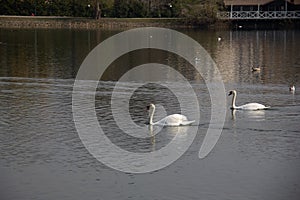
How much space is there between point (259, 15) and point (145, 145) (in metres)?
69.5

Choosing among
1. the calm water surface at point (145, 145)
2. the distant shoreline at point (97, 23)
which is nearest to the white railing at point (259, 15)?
A: the distant shoreline at point (97, 23)

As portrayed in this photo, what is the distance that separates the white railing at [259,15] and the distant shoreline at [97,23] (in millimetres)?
1185

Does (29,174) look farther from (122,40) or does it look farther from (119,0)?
(119,0)

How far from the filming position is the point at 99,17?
86375mm

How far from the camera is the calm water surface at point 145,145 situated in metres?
13.6

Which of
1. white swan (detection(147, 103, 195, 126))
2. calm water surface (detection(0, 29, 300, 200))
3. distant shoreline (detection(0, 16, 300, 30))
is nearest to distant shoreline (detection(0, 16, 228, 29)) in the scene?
distant shoreline (detection(0, 16, 300, 30))

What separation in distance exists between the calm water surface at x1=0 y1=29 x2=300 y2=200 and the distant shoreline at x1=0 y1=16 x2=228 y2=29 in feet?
163

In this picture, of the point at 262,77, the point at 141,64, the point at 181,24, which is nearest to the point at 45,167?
the point at 262,77

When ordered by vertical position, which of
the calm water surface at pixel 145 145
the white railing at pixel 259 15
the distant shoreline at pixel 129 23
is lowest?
the calm water surface at pixel 145 145

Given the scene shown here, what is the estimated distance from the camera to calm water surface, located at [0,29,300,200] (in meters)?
13.6

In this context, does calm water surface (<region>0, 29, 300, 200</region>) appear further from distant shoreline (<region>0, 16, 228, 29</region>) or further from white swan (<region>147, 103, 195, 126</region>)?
distant shoreline (<region>0, 16, 228, 29</region>)

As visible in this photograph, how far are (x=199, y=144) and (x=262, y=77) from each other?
1552cm

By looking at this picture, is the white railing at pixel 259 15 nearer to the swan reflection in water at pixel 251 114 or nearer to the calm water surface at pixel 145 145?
the calm water surface at pixel 145 145

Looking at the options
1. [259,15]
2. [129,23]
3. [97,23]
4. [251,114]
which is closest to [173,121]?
[251,114]
